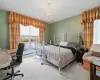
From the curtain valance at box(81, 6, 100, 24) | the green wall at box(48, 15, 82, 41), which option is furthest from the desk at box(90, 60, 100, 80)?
the green wall at box(48, 15, 82, 41)

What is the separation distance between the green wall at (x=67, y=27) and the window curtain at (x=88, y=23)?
363 millimetres

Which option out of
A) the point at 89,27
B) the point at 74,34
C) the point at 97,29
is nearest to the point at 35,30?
the point at 74,34

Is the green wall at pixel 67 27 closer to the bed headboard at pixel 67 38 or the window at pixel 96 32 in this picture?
the bed headboard at pixel 67 38

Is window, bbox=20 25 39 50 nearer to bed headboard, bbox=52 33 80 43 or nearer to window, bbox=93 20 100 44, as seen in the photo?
bed headboard, bbox=52 33 80 43

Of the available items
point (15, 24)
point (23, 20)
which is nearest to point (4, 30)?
point (15, 24)

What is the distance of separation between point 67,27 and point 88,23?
4.34 ft

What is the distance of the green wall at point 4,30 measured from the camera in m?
3.56

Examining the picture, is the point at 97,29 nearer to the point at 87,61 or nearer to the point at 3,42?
the point at 87,61

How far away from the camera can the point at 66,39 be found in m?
4.86

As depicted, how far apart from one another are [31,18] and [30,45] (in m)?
1.63

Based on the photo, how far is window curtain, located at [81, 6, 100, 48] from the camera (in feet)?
11.0

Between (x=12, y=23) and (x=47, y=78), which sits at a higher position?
(x=12, y=23)

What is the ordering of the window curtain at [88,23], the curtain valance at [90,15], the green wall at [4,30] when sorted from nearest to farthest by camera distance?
the curtain valance at [90,15]
the window curtain at [88,23]
the green wall at [4,30]

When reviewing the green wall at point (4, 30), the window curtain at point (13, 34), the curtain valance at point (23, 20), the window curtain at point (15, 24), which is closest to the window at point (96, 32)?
the curtain valance at point (23, 20)
